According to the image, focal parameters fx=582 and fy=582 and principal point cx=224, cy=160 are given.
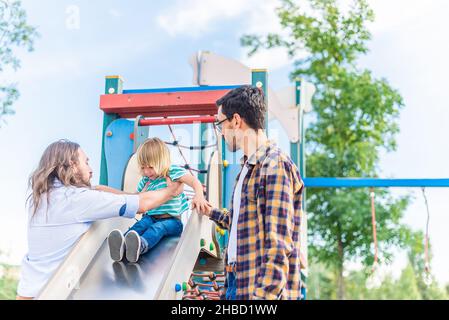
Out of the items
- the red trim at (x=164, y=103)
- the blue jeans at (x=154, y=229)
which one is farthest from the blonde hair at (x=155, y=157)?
the red trim at (x=164, y=103)

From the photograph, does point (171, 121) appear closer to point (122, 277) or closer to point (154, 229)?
point (154, 229)

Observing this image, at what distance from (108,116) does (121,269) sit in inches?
83.4

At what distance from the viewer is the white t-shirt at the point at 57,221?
2.99 m

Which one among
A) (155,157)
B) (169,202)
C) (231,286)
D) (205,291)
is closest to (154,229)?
(169,202)

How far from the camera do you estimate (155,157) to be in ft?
12.1

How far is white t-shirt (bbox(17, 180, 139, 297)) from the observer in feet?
9.80

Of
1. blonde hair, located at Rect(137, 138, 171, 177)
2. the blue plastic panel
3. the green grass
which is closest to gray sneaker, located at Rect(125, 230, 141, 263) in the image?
blonde hair, located at Rect(137, 138, 171, 177)

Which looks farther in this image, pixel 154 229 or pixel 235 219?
pixel 154 229

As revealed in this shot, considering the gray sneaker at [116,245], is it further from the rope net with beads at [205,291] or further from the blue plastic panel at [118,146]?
the blue plastic panel at [118,146]

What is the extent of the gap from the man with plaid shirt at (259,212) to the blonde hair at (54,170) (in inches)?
39.1

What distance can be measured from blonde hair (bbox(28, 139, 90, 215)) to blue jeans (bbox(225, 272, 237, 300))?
1.10 m

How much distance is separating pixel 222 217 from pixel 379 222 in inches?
407

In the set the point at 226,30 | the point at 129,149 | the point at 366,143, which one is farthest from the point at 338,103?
the point at 129,149
